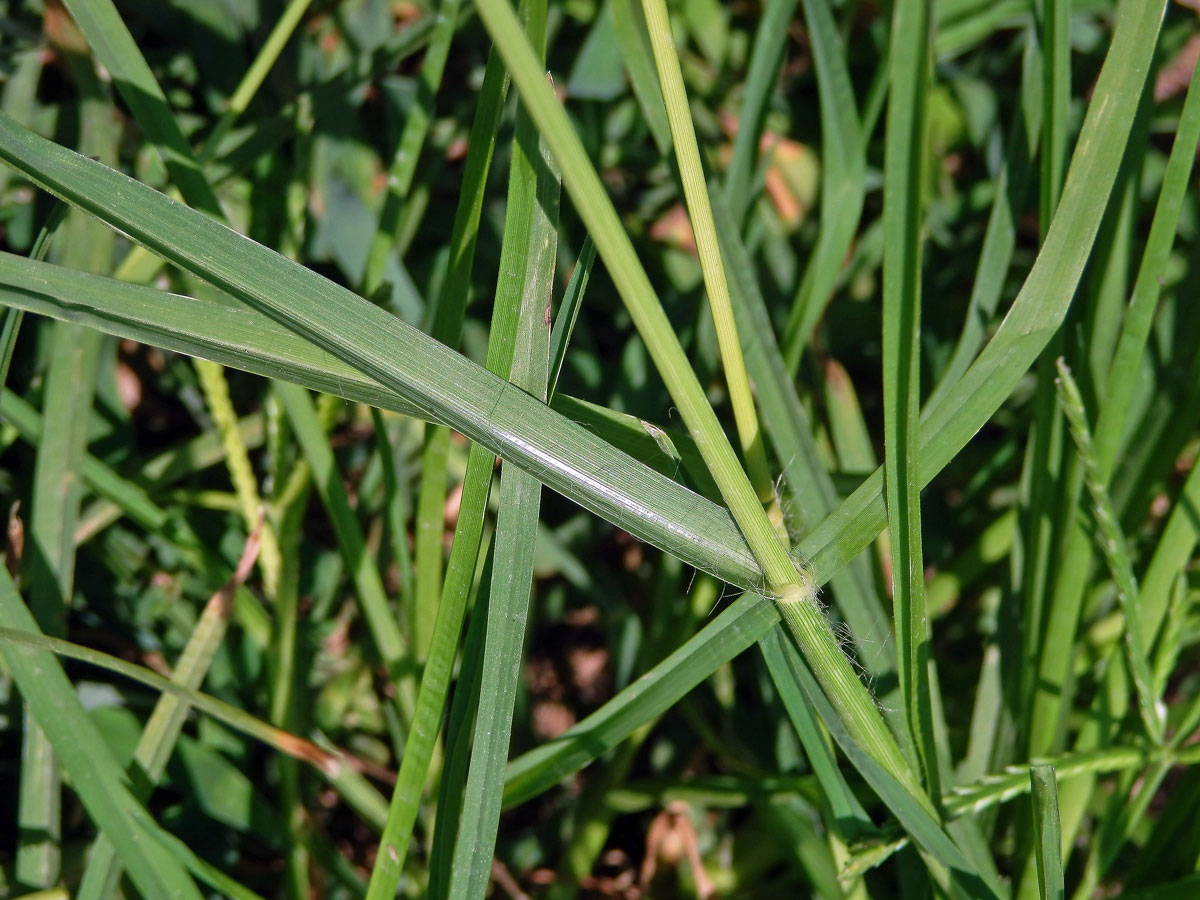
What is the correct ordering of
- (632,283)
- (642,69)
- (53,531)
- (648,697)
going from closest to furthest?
(632,283) < (648,697) < (642,69) < (53,531)

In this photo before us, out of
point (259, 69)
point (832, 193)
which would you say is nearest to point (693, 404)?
point (832, 193)

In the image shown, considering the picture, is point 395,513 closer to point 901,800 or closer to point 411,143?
point 411,143

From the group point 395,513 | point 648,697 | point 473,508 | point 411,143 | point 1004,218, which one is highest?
point 411,143

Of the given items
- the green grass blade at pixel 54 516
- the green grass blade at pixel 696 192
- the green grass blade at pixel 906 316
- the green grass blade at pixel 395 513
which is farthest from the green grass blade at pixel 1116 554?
the green grass blade at pixel 54 516

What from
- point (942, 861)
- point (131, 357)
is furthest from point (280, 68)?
point (942, 861)

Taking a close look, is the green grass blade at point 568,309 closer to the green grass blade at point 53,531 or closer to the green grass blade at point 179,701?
the green grass blade at point 179,701

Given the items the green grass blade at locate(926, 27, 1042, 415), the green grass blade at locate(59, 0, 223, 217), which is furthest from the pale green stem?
the green grass blade at locate(59, 0, 223, 217)

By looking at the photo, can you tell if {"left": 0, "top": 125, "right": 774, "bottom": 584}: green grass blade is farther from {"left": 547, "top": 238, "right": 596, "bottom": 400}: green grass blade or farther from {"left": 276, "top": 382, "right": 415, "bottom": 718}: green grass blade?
{"left": 276, "top": 382, "right": 415, "bottom": 718}: green grass blade
